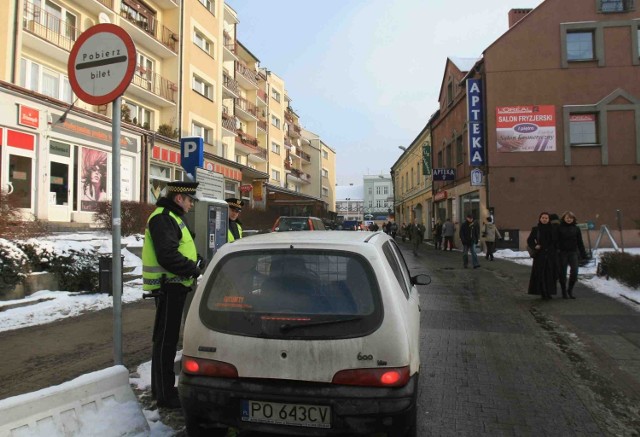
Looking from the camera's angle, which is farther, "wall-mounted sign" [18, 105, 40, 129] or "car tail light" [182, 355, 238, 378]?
"wall-mounted sign" [18, 105, 40, 129]

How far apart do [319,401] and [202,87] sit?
89.5ft

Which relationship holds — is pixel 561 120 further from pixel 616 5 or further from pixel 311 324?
pixel 311 324

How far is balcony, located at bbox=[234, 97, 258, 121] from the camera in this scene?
36.8 metres

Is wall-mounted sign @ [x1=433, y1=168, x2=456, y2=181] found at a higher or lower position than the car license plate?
higher

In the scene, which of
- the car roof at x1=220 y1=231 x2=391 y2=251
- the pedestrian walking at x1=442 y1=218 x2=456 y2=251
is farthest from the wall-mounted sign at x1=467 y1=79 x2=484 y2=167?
the car roof at x1=220 y1=231 x2=391 y2=251

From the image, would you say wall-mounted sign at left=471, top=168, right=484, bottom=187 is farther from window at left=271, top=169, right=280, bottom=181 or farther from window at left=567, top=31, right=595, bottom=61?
window at left=271, top=169, right=280, bottom=181

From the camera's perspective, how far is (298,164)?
63719 millimetres

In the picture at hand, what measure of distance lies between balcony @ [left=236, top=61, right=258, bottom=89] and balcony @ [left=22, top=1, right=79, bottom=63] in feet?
63.1

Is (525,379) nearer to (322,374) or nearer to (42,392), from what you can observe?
(322,374)

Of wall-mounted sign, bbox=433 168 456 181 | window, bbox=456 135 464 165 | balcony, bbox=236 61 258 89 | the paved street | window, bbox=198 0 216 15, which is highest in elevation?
window, bbox=198 0 216 15

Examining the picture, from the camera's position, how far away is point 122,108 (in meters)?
20.3

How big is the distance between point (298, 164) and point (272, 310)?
6140 cm

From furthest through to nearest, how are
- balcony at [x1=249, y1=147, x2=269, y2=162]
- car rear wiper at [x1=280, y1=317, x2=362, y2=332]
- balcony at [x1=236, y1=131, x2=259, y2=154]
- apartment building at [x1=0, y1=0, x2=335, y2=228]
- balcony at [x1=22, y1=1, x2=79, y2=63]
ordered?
balcony at [x1=249, y1=147, x2=269, y2=162] → balcony at [x1=236, y1=131, x2=259, y2=154] → balcony at [x1=22, y1=1, x2=79, y2=63] → apartment building at [x1=0, y1=0, x2=335, y2=228] → car rear wiper at [x1=280, y1=317, x2=362, y2=332]

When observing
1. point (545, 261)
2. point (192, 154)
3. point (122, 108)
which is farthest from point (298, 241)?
point (122, 108)
